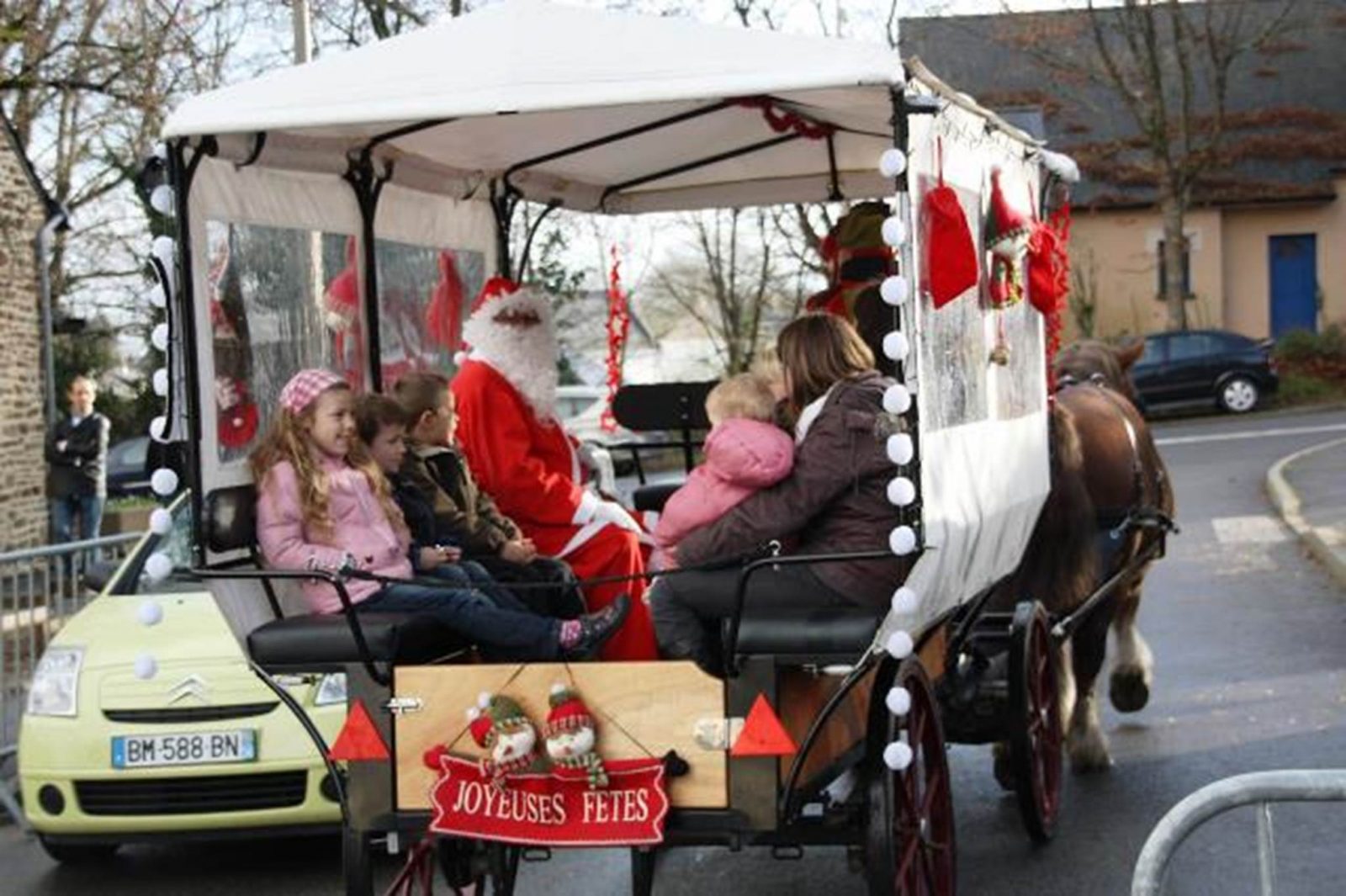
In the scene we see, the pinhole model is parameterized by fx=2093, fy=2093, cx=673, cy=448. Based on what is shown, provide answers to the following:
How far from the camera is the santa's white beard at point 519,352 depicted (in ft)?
24.6

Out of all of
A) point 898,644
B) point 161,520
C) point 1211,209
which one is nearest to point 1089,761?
point 898,644

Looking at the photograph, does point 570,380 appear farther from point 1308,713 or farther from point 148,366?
point 1308,713

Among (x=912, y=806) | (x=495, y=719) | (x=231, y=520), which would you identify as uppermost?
(x=231, y=520)

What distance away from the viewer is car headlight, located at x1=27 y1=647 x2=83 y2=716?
8234mm

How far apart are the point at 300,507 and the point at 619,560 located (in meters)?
1.49

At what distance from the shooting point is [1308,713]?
10336mm

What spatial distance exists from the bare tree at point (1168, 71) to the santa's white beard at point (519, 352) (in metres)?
35.4

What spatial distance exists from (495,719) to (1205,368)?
32116 mm

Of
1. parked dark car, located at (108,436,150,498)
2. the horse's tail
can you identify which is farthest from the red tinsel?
parked dark car, located at (108,436,150,498)

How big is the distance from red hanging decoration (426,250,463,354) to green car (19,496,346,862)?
1.38m

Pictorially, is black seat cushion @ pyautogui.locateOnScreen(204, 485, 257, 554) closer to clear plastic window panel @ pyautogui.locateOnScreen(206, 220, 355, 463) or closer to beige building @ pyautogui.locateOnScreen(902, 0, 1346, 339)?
clear plastic window panel @ pyautogui.locateOnScreen(206, 220, 355, 463)

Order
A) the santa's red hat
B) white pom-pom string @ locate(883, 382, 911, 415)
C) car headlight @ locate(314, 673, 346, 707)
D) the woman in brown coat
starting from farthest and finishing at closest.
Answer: car headlight @ locate(314, 673, 346, 707)
the santa's red hat
the woman in brown coat
white pom-pom string @ locate(883, 382, 911, 415)

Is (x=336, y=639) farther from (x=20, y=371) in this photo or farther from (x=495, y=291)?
(x=20, y=371)

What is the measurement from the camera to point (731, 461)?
586 cm
